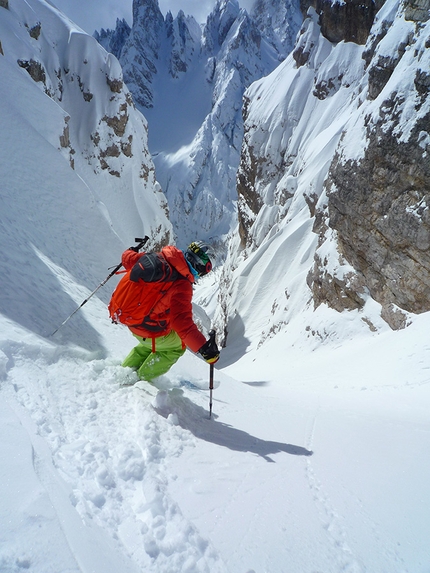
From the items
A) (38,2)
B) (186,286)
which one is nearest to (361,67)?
(38,2)

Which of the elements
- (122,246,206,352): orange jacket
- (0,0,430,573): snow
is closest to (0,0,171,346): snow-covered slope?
(0,0,430,573): snow

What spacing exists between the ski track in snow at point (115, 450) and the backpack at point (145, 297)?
2.09ft

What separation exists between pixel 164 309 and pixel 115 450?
1394 millimetres

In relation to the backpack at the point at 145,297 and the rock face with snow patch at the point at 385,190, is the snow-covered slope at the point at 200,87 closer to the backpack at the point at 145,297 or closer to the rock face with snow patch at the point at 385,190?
the rock face with snow patch at the point at 385,190

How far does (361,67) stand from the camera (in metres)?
32.6

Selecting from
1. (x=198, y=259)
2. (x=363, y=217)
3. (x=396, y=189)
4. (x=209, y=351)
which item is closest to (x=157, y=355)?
(x=209, y=351)

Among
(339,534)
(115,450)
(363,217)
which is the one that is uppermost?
(363,217)

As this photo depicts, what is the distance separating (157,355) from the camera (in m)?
3.74

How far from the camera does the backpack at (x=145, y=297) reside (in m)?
3.19

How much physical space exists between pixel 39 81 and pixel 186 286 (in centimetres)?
3558

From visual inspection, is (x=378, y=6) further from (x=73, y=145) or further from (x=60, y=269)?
(x=60, y=269)

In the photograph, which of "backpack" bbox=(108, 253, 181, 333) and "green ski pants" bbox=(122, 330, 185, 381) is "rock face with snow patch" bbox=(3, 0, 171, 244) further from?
"backpack" bbox=(108, 253, 181, 333)

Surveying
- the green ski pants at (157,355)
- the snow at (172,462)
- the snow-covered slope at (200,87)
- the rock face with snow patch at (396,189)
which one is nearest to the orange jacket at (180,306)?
the green ski pants at (157,355)

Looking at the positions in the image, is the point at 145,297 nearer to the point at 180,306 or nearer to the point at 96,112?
the point at 180,306
